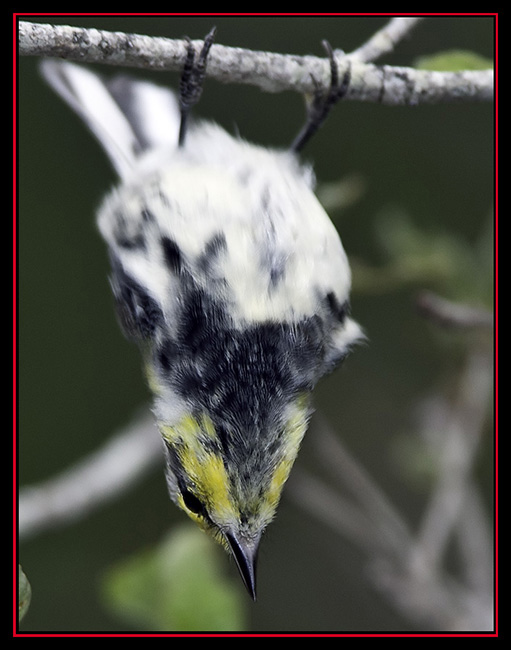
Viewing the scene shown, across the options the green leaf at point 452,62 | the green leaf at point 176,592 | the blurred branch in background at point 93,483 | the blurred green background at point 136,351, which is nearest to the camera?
the green leaf at point 452,62

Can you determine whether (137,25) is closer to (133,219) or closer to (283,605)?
(133,219)

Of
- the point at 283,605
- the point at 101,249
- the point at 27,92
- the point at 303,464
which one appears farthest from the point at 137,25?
the point at 283,605

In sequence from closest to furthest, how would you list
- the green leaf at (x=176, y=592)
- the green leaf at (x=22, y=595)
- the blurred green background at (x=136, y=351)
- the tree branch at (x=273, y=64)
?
the green leaf at (x=22, y=595) → the tree branch at (x=273, y=64) → the green leaf at (x=176, y=592) → the blurred green background at (x=136, y=351)

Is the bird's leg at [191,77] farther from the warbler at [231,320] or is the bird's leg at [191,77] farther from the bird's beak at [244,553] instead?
the bird's beak at [244,553]

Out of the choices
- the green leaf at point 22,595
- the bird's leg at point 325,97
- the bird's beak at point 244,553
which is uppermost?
the bird's leg at point 325,97

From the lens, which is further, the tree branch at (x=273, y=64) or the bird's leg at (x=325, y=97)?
the bird's leg at (x=325, y=97)

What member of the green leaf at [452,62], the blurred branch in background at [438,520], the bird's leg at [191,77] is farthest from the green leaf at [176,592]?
the green leaf at [452,62]
